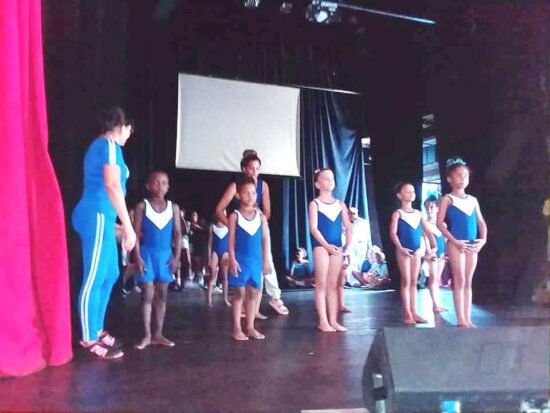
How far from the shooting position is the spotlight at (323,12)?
14.9ft

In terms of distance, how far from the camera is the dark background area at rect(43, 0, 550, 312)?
264 cm

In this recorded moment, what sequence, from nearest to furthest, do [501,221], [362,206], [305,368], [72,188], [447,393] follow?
[447,393]
[305,368]
[72,188]
[501,221]
[362,206]

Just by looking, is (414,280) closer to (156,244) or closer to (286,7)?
(156,244)

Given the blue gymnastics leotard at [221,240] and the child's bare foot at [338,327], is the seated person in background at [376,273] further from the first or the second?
the child's bare foot at [338,327]

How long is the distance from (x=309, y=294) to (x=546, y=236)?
2.32m

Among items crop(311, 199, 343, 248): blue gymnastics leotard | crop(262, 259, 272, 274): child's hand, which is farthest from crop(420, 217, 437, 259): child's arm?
crop(262, 259, 272, 274): child's hand

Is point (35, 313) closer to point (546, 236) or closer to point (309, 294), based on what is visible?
point (546, 236)

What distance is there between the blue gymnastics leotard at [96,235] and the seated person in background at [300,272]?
280 centimetres

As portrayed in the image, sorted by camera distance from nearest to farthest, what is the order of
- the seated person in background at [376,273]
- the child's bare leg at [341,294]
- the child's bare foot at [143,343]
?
the child's bare foot at [143,343]
the child's bare leg at [341,294]
the seated person in background at [376,273]

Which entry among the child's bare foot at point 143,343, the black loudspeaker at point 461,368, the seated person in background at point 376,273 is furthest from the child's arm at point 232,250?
the seated person in background at point 376,273

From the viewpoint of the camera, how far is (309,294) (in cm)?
472

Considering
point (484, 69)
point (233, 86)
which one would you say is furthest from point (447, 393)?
point (233, 86)

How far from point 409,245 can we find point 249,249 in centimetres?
95

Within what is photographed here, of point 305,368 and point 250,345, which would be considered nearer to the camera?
point 305,368
